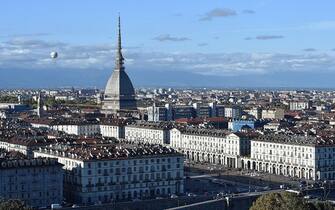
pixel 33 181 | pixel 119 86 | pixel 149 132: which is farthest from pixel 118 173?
pixel 119 86

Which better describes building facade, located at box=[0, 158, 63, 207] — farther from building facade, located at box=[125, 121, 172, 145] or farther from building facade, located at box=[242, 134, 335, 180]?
building facade, located at box=[125, 121, 172, 145]

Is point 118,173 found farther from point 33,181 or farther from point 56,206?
point 56,206

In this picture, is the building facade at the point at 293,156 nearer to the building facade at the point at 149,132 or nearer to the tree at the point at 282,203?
the building facade at the point at 149,132

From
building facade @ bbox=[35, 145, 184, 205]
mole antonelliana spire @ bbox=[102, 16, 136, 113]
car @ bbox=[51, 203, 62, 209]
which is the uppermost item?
mole antonelliana spire @ bbox=[102, 16, 136, 113]

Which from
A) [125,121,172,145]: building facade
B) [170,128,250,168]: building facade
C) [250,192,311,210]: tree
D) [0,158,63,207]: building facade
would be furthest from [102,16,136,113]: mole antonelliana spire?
[250,192,311,210]: tree

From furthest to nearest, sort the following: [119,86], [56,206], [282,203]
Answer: [119,86] < [56,206] < [282,203]

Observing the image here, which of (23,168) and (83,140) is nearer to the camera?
(23,168)

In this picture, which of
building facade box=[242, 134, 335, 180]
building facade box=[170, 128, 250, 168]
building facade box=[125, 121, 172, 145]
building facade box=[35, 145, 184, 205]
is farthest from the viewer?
building facade box=[125, 121, 172, 145]

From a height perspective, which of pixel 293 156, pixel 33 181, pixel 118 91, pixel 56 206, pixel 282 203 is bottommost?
pixel 56 206

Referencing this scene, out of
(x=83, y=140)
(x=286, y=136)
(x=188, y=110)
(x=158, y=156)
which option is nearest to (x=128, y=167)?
(x=158, y=156)

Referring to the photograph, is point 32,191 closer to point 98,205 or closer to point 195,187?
point 98,205

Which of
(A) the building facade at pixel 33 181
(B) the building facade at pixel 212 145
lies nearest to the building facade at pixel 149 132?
(B) the building facade at pixel 212 145
